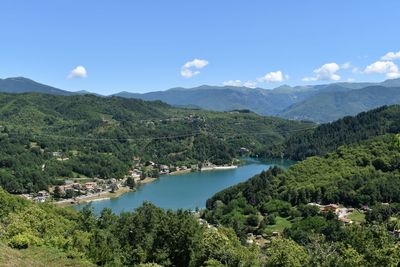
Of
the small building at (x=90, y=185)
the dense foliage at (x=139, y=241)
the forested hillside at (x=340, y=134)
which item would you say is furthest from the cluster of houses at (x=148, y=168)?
the dense foliage at (x=139, y=241)

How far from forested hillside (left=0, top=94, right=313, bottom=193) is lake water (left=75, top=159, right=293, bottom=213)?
9.85m

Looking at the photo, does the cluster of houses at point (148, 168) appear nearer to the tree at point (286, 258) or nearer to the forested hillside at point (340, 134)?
the forested hillside at point (340, 134)

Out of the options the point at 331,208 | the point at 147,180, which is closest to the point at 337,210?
the point at 331,208

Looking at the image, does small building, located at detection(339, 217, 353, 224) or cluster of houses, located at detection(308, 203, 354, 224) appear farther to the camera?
cluster of houses, located at detection(308, 203, 354, 224)

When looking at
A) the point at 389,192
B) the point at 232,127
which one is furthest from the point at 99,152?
the point at 389,192

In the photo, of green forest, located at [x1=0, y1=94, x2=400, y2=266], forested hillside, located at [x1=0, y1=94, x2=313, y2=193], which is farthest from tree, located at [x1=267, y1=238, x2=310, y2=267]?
forested hillside, located at [x1=0, y1=94, x2=313, y2=193]

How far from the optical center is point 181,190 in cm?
7362

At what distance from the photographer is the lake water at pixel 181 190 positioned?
201ft

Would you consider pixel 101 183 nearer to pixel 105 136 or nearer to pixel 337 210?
pixel 105 136

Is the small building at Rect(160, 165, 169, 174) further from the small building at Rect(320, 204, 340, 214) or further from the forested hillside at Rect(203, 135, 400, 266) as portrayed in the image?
the small building at Rect(320, 204, 340, 214)

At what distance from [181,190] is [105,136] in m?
44.4

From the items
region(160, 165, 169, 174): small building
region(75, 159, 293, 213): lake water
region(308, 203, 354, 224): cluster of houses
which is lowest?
region(75, 159, 293, 213): lake water

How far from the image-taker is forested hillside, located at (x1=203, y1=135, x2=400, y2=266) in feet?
126

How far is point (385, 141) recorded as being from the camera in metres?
61.7
